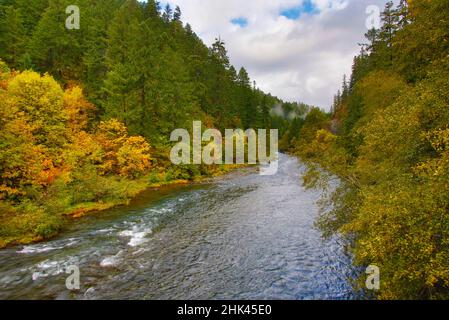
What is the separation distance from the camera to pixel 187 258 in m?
13.8

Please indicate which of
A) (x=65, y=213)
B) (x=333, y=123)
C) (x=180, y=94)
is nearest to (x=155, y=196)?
(x=65, y=213)

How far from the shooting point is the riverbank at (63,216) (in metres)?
15.5

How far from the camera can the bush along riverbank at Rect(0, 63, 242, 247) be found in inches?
658

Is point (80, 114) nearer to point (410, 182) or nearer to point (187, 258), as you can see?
point (187, 258)

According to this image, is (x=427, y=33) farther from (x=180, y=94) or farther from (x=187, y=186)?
(x=180, y=94)

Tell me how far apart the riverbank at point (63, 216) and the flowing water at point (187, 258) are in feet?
2.44

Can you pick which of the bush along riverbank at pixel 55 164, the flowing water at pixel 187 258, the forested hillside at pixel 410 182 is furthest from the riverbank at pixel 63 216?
the forested hillside at pixel 410 182

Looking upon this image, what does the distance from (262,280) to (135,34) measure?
32979 millimetres

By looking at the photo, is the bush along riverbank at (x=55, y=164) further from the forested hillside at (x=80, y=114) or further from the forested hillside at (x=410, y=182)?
the forested hillside at (x=410, y=182)

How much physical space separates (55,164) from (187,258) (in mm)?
15240

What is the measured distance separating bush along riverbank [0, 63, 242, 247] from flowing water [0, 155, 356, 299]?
1.64 metres

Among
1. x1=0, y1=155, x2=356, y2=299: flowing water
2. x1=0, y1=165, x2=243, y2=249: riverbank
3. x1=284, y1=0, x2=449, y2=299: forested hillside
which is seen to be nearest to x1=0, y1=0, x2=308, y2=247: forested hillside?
x1=0, y1=165, x2=243, y2=249: riverbank

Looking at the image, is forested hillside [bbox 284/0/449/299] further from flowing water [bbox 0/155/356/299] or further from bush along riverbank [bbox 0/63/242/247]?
bush along riverbank [bbox 0/63/242/247]

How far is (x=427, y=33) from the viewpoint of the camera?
1180 centimetres
